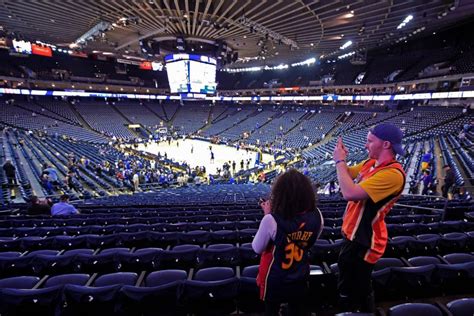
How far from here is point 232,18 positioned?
20.4 m

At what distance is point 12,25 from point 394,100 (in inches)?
1736

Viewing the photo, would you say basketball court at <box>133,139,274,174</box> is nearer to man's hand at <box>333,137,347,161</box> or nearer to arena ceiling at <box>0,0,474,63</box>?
arena ceiling at <box>0,0,474,63</box>

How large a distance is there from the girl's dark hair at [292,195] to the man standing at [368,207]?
0.29m

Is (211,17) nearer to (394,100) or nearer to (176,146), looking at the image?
(176,146)

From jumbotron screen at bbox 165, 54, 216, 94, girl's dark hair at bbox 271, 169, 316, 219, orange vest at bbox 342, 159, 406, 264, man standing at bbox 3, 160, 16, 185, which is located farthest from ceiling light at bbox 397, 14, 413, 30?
man standing at bbox 3, 160, 16, 185

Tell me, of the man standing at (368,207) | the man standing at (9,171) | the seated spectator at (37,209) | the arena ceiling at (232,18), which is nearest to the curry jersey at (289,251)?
the man standing at (368,207)

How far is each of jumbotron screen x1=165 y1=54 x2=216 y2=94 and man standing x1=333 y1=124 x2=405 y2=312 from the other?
86.3 feet

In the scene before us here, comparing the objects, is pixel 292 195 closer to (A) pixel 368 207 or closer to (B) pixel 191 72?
(A) pixel 368 207

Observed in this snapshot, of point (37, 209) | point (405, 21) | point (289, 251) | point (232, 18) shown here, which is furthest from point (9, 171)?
point (405, 21)

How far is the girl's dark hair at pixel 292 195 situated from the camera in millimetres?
1926

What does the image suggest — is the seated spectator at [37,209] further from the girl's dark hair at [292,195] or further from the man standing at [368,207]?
the man standing at [368,207]

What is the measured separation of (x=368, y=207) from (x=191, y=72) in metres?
26.9

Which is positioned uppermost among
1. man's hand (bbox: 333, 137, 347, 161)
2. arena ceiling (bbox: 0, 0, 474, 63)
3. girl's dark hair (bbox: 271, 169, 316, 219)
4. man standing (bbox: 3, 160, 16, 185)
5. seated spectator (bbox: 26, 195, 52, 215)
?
arena ceiling (bbox: 0, 0, 474, 63)

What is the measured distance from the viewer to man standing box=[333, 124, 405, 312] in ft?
6.72
